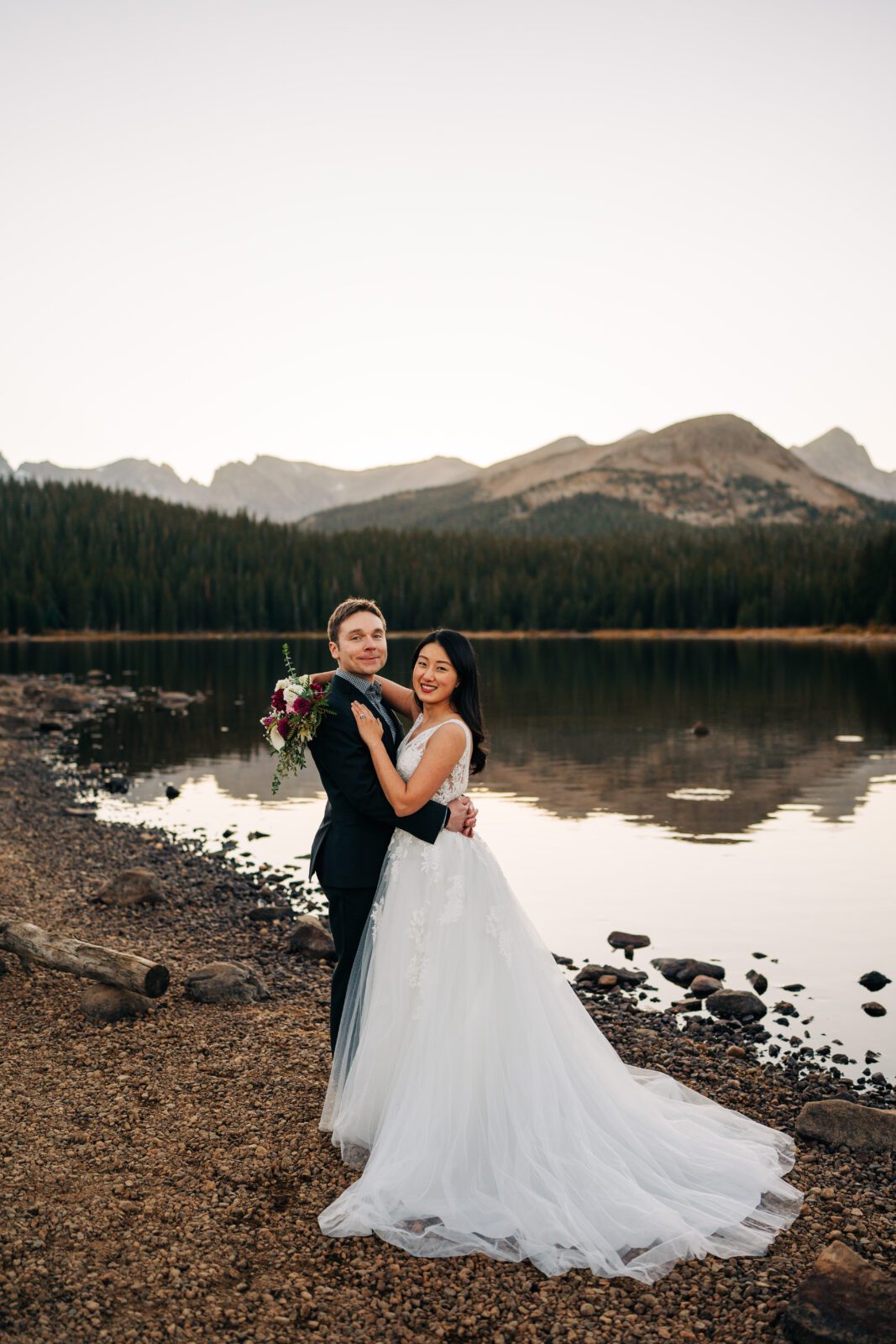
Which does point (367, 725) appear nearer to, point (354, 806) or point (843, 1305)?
point (354, 806)

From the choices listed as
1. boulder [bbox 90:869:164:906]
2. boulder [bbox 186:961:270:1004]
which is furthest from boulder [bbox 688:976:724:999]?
boulder [bbox 90:869:164:906]

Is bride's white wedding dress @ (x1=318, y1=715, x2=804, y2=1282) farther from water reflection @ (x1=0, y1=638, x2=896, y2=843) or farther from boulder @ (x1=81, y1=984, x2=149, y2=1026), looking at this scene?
water reflection @ (x1=0, y1=638, x2=896, y2=843)

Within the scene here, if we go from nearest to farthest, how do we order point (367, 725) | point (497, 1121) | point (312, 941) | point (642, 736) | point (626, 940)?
point (497, 1121)
point (367, 725)
point (312, 941)
point (626, 940)
point (642, 736)

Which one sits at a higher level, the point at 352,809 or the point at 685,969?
the point at 352,809

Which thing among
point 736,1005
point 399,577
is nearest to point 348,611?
point 736,1005

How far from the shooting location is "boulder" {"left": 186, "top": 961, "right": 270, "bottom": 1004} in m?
10.2

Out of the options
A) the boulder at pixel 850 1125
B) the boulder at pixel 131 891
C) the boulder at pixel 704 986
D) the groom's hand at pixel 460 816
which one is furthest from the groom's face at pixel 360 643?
the boulder at pixel 131 891

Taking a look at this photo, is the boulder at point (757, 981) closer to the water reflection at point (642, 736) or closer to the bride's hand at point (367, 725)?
the bride's hand at point (367, 725)

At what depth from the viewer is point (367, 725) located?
21.0 feet

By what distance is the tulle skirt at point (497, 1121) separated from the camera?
582 centimetres

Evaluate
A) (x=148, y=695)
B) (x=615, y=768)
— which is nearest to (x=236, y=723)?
(x=148, y=695)

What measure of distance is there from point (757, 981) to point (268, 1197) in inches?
313

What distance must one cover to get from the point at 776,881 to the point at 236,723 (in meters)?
27.9

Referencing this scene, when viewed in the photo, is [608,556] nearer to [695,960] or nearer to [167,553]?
[167,553]
